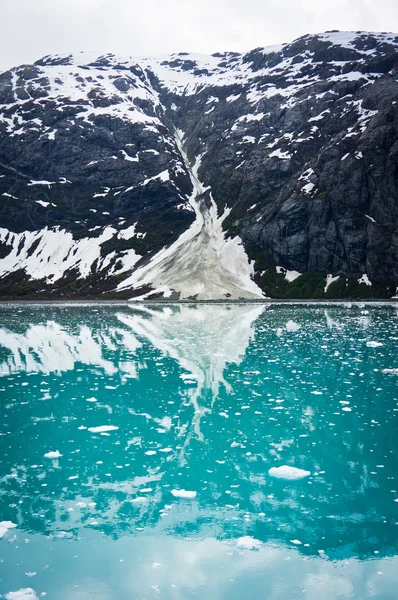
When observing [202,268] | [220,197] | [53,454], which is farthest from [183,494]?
[220,197]

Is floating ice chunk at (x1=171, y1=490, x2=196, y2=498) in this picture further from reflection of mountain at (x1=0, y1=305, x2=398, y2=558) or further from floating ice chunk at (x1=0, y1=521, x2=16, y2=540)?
floating ice chunk at (x1=0, y1=521, x2=16, y2=540)

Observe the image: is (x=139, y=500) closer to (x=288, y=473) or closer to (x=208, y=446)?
(x=208, y=446)

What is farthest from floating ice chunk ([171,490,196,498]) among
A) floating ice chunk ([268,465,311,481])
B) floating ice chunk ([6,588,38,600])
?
floating ice chunk ([6,588,38,600])

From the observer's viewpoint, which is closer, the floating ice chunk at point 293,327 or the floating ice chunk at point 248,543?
the floating ice chunk at point 248,543

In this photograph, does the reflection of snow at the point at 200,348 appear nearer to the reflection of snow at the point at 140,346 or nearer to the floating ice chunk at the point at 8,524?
the reflection of snow at the point at 140,346

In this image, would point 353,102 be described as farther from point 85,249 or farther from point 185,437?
point 185,437

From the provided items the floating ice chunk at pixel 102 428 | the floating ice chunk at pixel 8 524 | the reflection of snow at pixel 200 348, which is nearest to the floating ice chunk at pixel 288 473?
the reflection of snow at pixel 200 348
